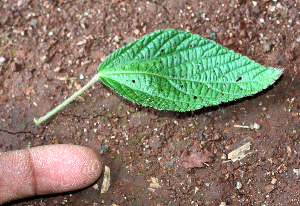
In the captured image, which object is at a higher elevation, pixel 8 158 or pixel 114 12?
pixel 114 12

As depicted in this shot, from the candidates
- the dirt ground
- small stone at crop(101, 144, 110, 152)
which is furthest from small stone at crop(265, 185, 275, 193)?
small stone at crop(101, 144, 110, 152)

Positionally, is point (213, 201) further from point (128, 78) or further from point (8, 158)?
point (8, 158)

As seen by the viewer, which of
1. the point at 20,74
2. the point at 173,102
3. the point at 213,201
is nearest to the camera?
the point at 173,102

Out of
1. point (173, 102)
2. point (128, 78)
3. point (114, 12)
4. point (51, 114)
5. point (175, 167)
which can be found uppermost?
point (114, 12)

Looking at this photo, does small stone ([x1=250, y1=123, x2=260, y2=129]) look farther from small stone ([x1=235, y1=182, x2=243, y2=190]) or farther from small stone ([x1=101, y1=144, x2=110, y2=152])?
small stone ([x1=101, y1=144, x2=110, y2=152])

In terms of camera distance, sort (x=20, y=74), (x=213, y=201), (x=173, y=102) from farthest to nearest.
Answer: (x=20, y=74) < (x=213, y=201) < (x=173, y=102)

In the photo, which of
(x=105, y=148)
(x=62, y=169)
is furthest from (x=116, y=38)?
(x=62, y=169)

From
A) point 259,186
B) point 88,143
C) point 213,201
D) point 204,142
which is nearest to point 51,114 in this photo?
point 88,143

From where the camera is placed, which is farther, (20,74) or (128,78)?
(20,74)
